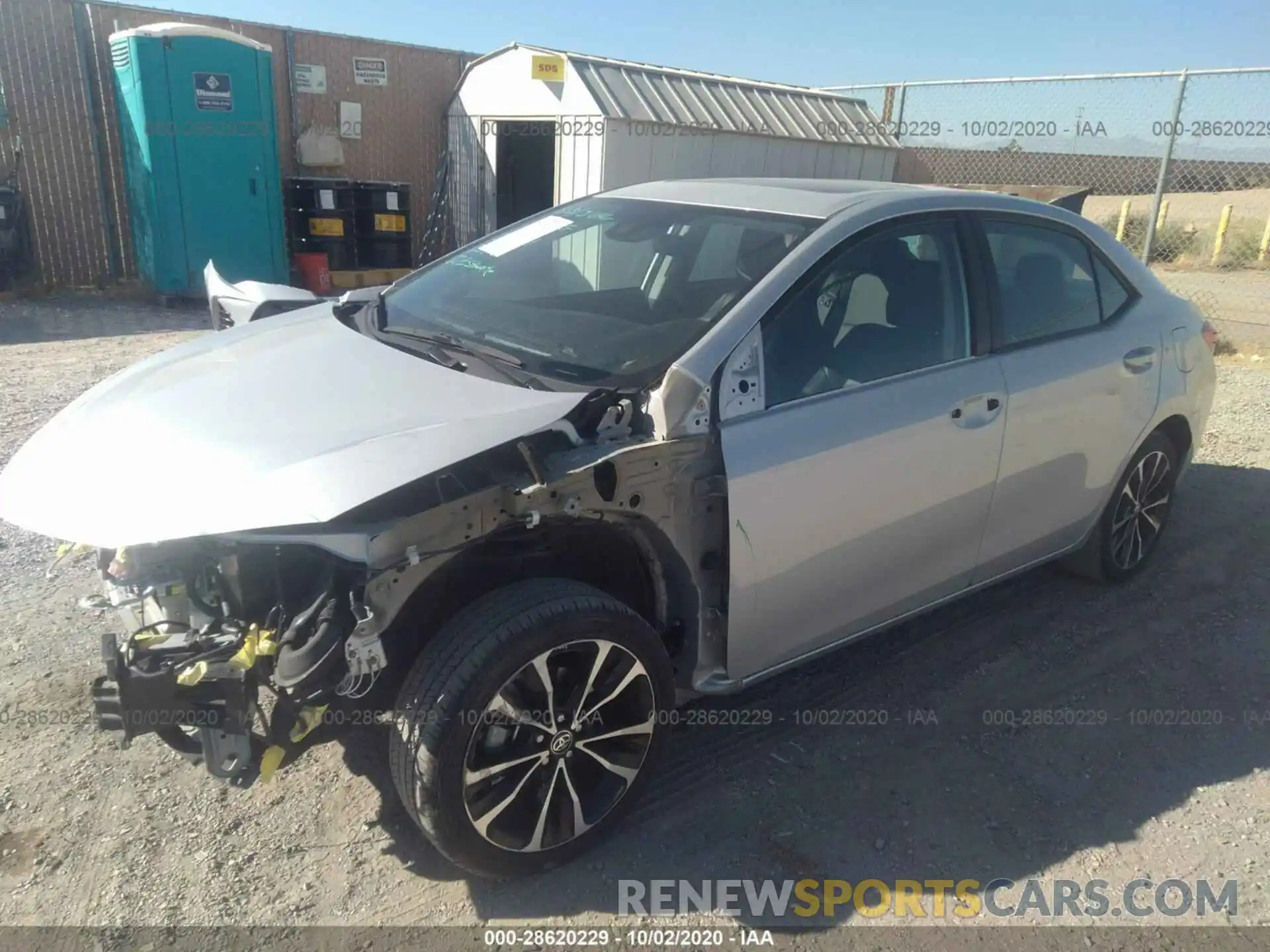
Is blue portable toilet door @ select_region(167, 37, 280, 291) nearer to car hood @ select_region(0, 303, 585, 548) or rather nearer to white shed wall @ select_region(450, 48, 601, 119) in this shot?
white shed wall @ select_region(450, 48, 601, 119)

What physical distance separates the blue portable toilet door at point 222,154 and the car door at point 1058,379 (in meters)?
9.17

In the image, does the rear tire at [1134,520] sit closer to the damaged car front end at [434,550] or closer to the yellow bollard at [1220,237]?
the damaged car front end at [434,550]

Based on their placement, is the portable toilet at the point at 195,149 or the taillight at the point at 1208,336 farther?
the portable toilet at the point at 195,149

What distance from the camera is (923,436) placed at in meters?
3.04

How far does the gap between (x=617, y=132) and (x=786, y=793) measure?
739 cm

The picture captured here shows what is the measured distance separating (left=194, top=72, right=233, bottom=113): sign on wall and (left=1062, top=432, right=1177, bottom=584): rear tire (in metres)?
9.76

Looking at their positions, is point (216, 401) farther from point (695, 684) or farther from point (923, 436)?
point (923, 436)

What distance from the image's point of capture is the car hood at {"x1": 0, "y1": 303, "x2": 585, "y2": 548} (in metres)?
2.19

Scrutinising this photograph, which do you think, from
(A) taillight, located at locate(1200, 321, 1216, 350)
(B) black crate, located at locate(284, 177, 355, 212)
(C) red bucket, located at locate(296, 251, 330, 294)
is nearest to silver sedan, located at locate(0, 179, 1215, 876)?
(A) taillight, located at locate(1200, 321, 1216, 350)

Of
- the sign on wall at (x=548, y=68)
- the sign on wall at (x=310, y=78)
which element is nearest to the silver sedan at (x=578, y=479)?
the sign on wall at (x=548, y=68)

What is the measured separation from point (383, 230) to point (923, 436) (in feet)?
32.7

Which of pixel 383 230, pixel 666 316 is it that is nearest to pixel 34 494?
pixel 666 316

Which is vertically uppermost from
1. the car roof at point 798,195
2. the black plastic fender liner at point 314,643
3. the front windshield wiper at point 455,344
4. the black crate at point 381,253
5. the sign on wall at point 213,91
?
the sign on wall at point 213,91

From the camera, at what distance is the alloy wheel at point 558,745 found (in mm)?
2398
